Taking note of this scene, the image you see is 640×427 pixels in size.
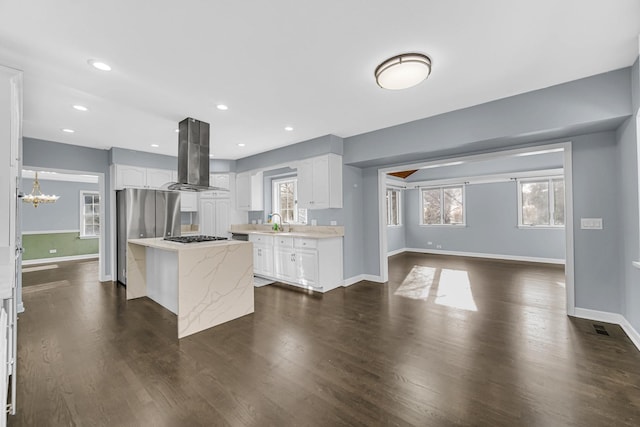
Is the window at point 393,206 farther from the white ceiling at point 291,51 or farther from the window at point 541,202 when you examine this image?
the white ceiling at point 291,51

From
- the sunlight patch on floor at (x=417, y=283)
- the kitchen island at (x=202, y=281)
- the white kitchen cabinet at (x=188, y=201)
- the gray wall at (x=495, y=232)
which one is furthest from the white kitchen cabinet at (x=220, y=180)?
the gray wall at (x=495, y=232)

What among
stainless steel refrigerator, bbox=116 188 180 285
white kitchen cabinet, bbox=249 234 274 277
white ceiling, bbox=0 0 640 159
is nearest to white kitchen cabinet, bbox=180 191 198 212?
stainless steel refrigerator, bbox=116 188 180 285

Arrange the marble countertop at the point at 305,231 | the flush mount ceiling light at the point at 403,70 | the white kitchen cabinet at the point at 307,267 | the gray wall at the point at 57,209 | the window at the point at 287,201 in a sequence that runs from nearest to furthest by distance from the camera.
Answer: the flush mount ceiling light at the point at 403,70
the white kitchen cabinet at the point at 307,267
the marble countertop at the point at 305,231
the window at the point at 287,201
the gray wall at the point at 57,209

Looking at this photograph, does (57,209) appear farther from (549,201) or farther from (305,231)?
(549,201)

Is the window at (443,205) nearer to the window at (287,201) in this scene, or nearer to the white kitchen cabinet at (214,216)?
the window at (287,201)

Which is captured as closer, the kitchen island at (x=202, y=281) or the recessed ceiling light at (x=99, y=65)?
the recessed ceiling light at (x=99, y=65)

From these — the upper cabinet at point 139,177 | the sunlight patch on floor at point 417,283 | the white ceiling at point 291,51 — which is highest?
the white ceiling at point 291,51

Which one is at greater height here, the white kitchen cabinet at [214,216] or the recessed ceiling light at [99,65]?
the recessed ceiling light at [99,65]

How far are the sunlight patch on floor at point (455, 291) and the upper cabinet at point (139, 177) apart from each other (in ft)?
18.5

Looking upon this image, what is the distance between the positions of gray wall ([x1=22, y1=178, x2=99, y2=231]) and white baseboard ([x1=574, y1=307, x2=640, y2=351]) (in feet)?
37.0

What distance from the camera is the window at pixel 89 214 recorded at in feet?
26.6

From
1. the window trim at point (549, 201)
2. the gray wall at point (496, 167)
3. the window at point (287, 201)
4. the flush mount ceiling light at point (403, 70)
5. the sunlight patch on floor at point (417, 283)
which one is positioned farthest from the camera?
the window at point (287, 201)

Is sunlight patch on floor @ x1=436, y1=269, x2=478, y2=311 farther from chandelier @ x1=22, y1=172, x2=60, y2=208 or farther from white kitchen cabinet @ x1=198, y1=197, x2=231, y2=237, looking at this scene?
chandelier @ x1=22, y1=172, x2=60, y2=208

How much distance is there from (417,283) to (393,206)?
12.7 feet
